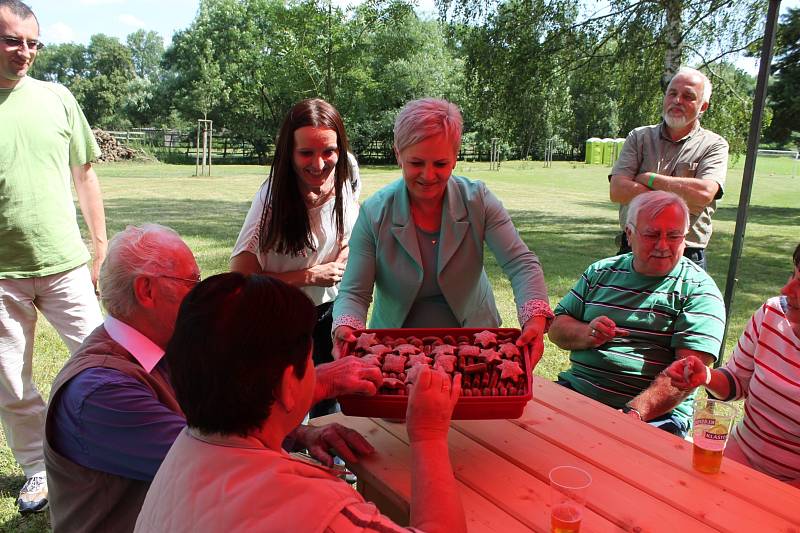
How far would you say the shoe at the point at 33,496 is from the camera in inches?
118

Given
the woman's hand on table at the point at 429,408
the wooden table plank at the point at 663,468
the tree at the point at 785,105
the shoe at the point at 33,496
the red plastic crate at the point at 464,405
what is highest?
the tree at the point at 785,105

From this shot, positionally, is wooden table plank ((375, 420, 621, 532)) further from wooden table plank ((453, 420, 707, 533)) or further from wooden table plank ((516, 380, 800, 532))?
wooden table plank ((516, 380, 800, 532))

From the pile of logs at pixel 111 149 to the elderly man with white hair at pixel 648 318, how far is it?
88.0 feet

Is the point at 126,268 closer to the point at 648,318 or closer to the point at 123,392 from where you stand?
the point at 123,392

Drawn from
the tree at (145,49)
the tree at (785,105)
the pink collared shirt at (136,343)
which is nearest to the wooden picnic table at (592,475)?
the pink collared shirt at (136,343)

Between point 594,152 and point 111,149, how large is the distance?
25.4m

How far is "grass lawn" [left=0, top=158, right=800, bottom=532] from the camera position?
17.0ft

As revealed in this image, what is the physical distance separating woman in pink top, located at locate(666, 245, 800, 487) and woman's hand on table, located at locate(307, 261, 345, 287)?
151 centimetres

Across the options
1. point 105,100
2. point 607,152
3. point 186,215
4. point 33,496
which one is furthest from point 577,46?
point 105,100

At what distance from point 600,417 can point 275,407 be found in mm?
1370

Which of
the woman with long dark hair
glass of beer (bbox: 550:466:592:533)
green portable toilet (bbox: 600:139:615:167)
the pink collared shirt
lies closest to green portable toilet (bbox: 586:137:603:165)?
green portable toilet (bbox: 600:139:615:167)

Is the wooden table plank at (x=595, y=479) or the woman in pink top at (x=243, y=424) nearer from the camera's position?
the woman in pink top at (x=243, y=424)

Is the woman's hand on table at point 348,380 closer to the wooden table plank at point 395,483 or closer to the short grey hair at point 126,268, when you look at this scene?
the wooden table plank at point 395,483

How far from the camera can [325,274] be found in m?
2.96
